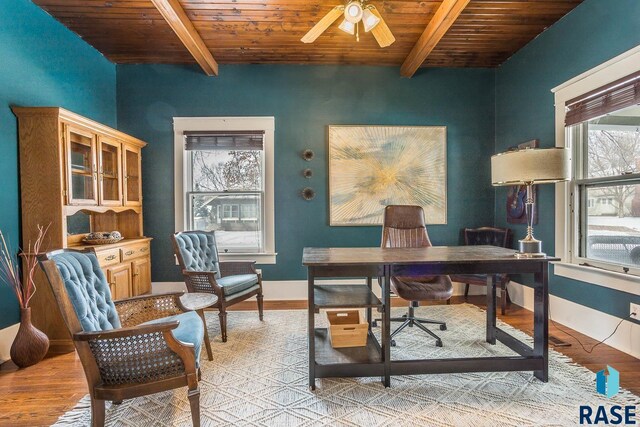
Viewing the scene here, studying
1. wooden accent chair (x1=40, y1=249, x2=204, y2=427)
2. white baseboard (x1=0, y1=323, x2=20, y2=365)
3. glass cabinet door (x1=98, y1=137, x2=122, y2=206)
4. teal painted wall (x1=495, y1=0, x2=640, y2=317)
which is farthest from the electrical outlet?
white baseboard (x1=0, y1=323, x2=20, y2=365)

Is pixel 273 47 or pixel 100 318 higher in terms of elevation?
pixel 273 47

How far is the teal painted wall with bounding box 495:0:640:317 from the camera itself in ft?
8.30

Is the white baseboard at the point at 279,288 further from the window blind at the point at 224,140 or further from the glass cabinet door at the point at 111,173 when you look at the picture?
the window blind at the point at 224,140

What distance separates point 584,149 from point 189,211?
427 centimetres

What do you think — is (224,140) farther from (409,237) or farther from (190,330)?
(190,330)

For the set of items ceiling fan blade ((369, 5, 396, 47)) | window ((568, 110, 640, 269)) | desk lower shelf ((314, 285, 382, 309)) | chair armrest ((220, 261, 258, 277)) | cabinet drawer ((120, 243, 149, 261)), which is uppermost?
ceiling fan blade ((369, 5, 396, 47))

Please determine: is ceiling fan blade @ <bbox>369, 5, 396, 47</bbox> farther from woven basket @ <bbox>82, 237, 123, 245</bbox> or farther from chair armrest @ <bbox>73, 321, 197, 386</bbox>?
woven basket @ <bbox>82, 237, 123, 245</bbox>

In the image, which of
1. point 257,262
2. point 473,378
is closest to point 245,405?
point 473,378

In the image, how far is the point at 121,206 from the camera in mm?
3473

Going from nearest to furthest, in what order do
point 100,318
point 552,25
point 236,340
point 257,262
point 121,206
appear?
point 100,318
point 236,340
point 552,25
point 121,206
point 257,262

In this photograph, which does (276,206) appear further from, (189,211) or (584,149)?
(584,149)

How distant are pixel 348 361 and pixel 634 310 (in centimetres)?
221

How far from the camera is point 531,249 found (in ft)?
6.95

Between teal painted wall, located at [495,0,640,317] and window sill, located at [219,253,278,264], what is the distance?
297 cm
